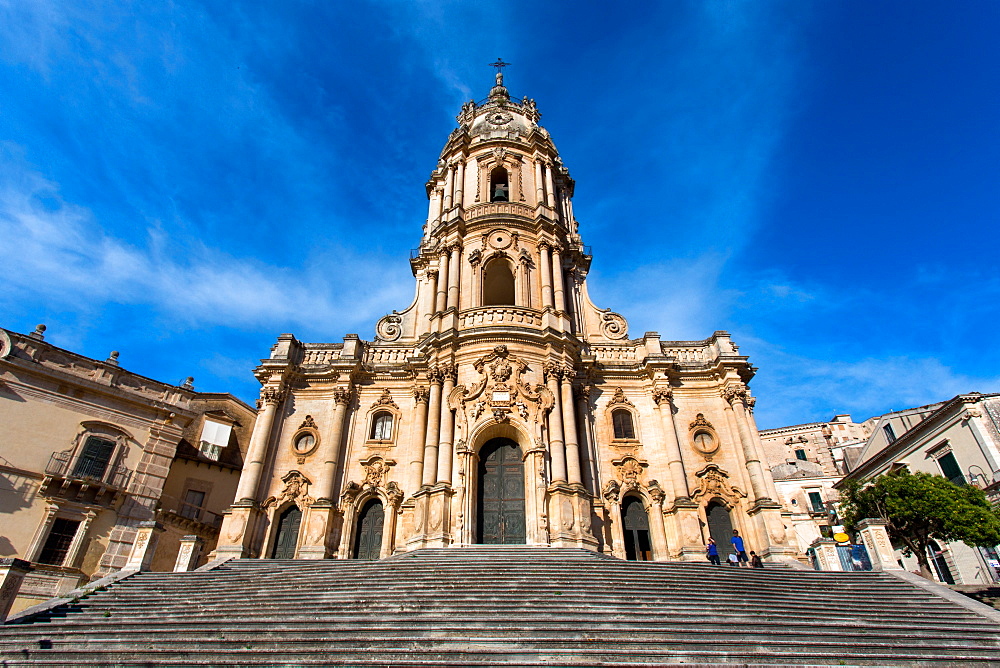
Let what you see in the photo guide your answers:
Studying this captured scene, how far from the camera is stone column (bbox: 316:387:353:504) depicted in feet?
73.8

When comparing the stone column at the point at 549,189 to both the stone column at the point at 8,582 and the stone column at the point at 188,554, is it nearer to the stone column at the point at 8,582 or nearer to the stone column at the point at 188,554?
the stone column at the point at 188,554

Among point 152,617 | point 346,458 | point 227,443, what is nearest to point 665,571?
point 152,617

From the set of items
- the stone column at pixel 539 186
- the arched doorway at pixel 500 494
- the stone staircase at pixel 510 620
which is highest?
the stone column at pixel 539 186

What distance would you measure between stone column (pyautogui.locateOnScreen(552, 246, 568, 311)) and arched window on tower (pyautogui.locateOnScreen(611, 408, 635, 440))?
539 centimetres

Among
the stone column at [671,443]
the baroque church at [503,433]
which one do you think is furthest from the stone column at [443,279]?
the stone column at [671,443]

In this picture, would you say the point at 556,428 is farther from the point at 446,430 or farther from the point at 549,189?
the point at 549,189

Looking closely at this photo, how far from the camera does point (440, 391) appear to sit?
76.3 ft

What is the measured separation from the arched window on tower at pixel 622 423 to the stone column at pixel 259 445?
15.0 m

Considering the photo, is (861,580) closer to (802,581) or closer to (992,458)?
(802,581)

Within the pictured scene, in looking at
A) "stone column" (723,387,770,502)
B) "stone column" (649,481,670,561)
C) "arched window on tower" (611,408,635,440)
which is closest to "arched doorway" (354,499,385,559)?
"arched window on tower" (611,408,635,440)

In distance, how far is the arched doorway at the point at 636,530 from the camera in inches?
854

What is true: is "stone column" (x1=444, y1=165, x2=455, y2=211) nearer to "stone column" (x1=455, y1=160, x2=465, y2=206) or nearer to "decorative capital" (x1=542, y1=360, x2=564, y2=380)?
"stone column" (x1=455, y1=160, x2=465, y2=206)

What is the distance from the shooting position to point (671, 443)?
76.3 ft

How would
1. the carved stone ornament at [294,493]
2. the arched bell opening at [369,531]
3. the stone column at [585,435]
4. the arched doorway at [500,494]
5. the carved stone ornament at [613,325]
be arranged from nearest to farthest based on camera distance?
the arched doorway at [500,494], the arched bell opening at [369,531], the stone column at [585,435], the carved stone ornament at [294,493], the carved stone ornament at [613,325]
